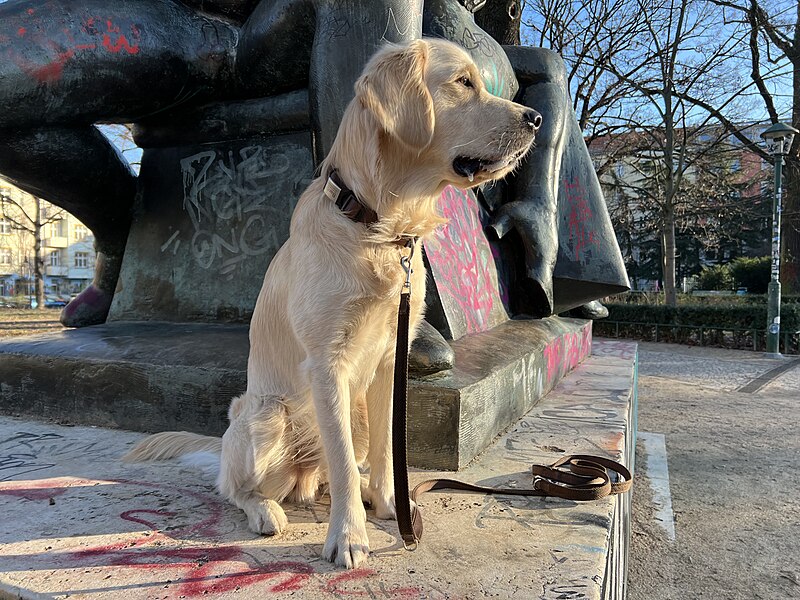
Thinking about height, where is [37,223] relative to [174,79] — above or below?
above

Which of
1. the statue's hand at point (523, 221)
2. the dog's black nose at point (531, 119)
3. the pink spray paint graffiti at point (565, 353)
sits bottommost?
the pink spray paint graffiti at point (565, 353)

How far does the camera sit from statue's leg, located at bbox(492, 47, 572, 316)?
3.65 metres

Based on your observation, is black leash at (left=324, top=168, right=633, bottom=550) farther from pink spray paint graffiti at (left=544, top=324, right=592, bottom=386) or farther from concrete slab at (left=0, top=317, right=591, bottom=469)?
pink spray paint graffiti at (left=544, top=324, right=592, bottom=386)

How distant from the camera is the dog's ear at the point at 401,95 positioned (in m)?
1.61

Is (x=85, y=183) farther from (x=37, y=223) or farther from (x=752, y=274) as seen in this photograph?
(x=752, y=274)

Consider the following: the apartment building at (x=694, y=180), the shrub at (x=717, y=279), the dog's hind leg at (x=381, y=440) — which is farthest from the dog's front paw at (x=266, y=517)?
the shrub at (x=717, y=279)

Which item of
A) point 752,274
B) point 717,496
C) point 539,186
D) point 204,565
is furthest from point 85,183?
point 752,274

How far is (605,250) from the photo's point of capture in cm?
416

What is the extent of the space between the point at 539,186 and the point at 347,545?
2826mm

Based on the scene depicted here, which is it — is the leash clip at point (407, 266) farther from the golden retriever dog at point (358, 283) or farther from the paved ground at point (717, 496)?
the paved ground at point (717, 496)

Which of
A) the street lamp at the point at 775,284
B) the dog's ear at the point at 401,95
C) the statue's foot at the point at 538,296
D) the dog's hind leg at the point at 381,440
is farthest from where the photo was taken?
the street lamp at the point at 775,284

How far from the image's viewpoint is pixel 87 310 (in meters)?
3.64

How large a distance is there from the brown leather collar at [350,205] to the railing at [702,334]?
1584 centimetres

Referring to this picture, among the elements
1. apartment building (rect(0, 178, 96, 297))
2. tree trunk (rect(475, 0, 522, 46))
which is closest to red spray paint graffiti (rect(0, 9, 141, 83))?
tree trunk (rect(475, 0, 522, 46))
